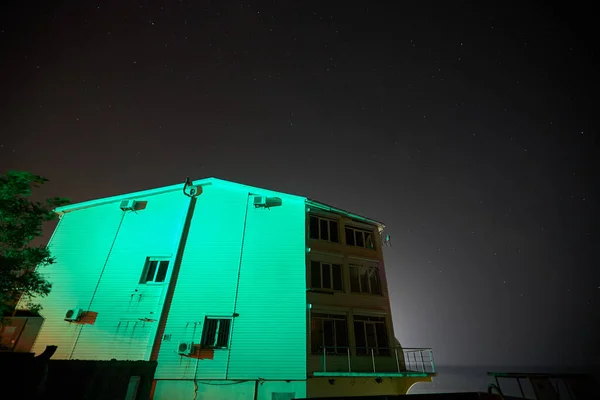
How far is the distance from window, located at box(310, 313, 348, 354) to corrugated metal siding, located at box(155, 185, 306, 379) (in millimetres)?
965

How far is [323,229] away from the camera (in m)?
19.2

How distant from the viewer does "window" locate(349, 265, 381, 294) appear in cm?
1798

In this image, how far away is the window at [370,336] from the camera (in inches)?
635

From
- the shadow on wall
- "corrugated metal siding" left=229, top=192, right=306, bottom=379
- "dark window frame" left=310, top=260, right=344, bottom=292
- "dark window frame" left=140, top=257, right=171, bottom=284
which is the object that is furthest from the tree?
"dark window frame" left=310, top=260, right=344, bottom=292

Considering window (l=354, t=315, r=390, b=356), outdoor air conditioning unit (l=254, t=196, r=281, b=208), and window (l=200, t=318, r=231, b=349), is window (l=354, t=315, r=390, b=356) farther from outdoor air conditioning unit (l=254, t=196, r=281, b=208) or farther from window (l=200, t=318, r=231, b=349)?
outdoor air conditioning unit (l=254, t=196, r=281, b=208)

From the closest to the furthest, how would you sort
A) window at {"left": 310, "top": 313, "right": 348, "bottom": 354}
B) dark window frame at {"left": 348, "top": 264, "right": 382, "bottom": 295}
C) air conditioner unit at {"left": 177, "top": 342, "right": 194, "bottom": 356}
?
1. air conditioner unit at {"left": 177, "top": 342, "right": 194, "bottom": 356}
2. window at {"left": 310, "top": 313, "right": 348, "bottom": 354}
3. dark window frame at {"left": 348, "top": 264, "right": 382, "bottom": 295}

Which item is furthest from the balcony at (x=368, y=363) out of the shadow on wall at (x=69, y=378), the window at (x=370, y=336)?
the shadow on wall at (x=69, y=378)

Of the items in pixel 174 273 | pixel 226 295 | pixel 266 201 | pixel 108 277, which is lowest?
pixel 226 295

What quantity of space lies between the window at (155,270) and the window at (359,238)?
11.5 metres

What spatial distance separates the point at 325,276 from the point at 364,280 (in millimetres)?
2797

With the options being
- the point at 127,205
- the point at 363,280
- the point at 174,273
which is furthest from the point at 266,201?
the point at 127,205

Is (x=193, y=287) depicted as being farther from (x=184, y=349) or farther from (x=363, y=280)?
(x=363, y=280)

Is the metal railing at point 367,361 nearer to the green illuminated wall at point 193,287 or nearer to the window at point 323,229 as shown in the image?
the green illuminated wall at point 193,287

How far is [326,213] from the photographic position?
19.6 m
